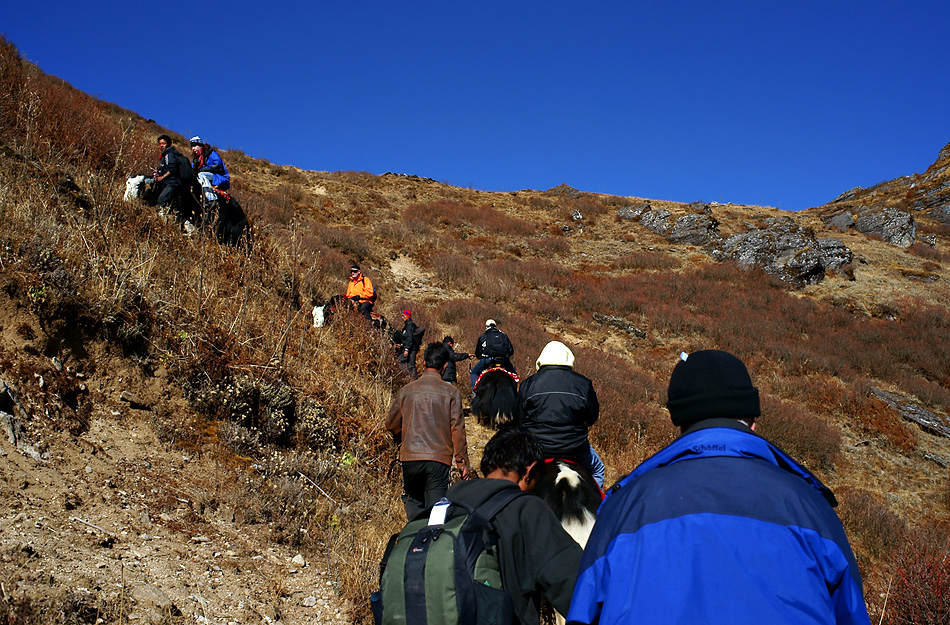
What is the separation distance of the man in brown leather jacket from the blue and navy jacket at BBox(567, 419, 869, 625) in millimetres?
2766

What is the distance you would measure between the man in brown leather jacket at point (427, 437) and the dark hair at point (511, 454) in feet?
5.11

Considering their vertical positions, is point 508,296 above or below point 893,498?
above

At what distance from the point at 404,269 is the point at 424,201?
11.0 meters

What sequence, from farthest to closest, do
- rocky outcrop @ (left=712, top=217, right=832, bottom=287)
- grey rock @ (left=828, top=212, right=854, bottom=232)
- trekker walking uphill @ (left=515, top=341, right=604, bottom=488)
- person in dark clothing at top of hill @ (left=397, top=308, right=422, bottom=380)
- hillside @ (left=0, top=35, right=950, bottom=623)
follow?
grey rock @ (left=828, top=212, right=854, bottom=232) < rocky outcrop @ (left=712, top=217, right=832, bottom=287) < person in dark clothing at top of hill @ (left=397, top=308, right=422, bottom=380) < trekker walking uphill @ (left=515, top=341, right=604, bottom=488) < hillside @ (left=0, top=35, right=950, bottom=623)

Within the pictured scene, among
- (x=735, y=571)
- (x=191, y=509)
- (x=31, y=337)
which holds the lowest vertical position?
(x=191, y=509)

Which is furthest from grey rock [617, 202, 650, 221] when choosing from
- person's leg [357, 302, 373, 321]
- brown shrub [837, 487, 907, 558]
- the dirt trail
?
the dirt trail

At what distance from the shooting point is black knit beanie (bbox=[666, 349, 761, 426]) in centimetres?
155

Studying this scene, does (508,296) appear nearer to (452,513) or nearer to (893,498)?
(893,498)

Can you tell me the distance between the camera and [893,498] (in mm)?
8078

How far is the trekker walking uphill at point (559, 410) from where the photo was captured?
388 cm

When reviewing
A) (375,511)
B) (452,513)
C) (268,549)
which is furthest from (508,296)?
(452,513)

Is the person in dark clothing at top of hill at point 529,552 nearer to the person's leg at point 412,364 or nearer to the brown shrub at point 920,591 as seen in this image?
the brown shrub at point 920,591

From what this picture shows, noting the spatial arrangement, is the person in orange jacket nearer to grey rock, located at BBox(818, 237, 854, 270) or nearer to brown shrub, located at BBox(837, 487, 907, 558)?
brown shrub, located at BBox(837, 487, 907, 558)

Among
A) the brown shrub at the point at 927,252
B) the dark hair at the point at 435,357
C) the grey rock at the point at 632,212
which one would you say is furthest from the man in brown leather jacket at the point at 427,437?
the brown shrub at the point at 927,252
